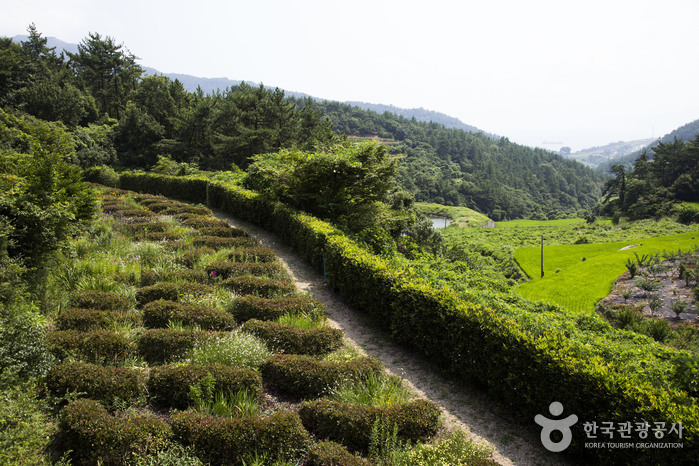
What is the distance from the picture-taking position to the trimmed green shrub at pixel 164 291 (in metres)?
7.86

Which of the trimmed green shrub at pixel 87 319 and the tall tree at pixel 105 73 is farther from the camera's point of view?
the tall tree at pixel 105 73

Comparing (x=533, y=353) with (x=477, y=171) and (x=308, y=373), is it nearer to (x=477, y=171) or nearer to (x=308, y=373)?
(x=308, y=373)

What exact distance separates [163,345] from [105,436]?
2.17 meters

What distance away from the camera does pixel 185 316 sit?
22.8ft

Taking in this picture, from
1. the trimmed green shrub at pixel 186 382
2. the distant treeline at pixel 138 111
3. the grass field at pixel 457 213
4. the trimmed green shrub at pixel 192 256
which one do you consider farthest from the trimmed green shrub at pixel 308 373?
the grass field at pixel 457 213

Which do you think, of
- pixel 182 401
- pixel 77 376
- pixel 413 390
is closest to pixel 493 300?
pixel 413 390

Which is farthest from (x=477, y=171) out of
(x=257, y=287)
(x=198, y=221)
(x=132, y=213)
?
(x=257, y=287)

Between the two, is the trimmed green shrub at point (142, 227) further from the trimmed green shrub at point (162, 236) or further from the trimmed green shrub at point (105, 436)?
the trimmed green shrub at point (105, 436)

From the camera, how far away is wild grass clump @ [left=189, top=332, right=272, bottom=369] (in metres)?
5.82

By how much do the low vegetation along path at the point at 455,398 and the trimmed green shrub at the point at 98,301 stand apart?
4127 millimetres

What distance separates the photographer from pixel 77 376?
15.8 ft

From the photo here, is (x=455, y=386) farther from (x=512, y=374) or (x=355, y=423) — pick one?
(x=355, y=423)

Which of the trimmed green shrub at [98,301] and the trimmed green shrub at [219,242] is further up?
the trimmed green shrub at [219,242]

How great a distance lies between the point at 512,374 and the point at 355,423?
7.37 feet
